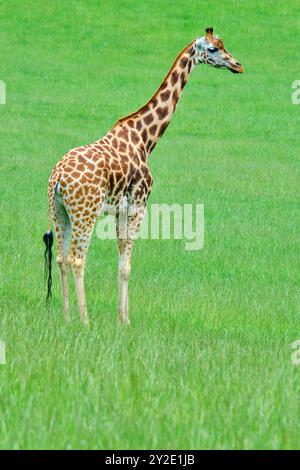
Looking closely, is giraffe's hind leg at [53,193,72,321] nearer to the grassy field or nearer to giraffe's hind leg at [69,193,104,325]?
giraffe's hind leg at [69,193,104,325]

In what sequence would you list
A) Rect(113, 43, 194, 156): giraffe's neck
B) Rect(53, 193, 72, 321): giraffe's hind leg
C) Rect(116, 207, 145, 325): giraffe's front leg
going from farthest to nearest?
1. Rect(113, 43, 194, 156): giraffe's neck
2. Rect(116, 207, 145, 325): giraffe's front leg
3. Rect(53, 193, 72, 321): giraffe's hind leg

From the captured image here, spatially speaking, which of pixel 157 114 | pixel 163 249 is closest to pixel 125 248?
pixel 157 114

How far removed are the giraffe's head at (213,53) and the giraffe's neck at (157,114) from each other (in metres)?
0.12

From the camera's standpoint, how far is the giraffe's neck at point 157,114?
10836mm

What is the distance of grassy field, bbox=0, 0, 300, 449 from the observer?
18.0ft

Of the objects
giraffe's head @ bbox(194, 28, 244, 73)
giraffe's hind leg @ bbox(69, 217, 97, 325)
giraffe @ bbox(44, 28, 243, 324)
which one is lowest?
giraffe's hind leg @ bbox(69, 217, 97, 325)

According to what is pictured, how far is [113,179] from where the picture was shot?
10133mm

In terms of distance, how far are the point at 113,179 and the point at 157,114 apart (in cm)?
125

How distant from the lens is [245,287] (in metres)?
13.1

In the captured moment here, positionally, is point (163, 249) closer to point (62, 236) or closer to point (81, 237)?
point (62, 236)

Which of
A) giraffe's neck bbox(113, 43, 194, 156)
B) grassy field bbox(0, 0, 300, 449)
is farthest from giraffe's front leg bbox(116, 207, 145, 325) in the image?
giraffe's neck bbox(113, 43, 194, 156)

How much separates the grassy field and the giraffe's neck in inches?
69.0

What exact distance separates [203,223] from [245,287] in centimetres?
493

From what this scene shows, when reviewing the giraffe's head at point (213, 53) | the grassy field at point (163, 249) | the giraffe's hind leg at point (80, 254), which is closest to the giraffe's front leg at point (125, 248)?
the grassy field at point (163, 249)
